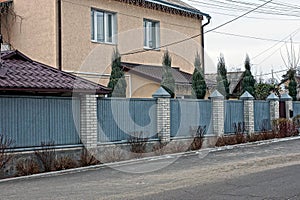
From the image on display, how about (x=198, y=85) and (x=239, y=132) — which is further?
(x=198, y=85)

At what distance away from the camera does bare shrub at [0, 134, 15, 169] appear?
12.9 meters

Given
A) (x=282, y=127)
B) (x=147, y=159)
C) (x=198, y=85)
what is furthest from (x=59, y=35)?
(x=282, y=127)

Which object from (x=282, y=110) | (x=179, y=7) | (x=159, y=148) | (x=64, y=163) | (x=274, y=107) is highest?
(x=179, y=7)

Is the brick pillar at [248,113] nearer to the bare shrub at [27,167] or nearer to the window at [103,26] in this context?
the window at [103,26]

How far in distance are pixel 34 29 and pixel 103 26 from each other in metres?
3.17

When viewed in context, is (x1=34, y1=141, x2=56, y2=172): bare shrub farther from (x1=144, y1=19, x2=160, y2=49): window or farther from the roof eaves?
the roof eaves

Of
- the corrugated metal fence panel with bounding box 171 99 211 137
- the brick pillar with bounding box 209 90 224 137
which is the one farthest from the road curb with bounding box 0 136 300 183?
the corrugated metal fence panel with bounding box 171 99 211 137

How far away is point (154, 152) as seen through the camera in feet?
56.4

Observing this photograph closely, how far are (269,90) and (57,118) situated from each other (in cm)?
2394

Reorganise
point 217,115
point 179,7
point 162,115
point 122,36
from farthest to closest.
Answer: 1. point 179,7
2. point 122,36
3. point 217,115
4. point 162,115

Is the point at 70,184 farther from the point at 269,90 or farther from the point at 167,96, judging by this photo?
the point at 269,90

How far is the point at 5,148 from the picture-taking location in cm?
1306

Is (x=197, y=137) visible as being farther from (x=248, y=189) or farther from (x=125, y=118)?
(x=248, y=189)

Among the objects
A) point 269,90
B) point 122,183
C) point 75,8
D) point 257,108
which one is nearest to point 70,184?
point 122,183
